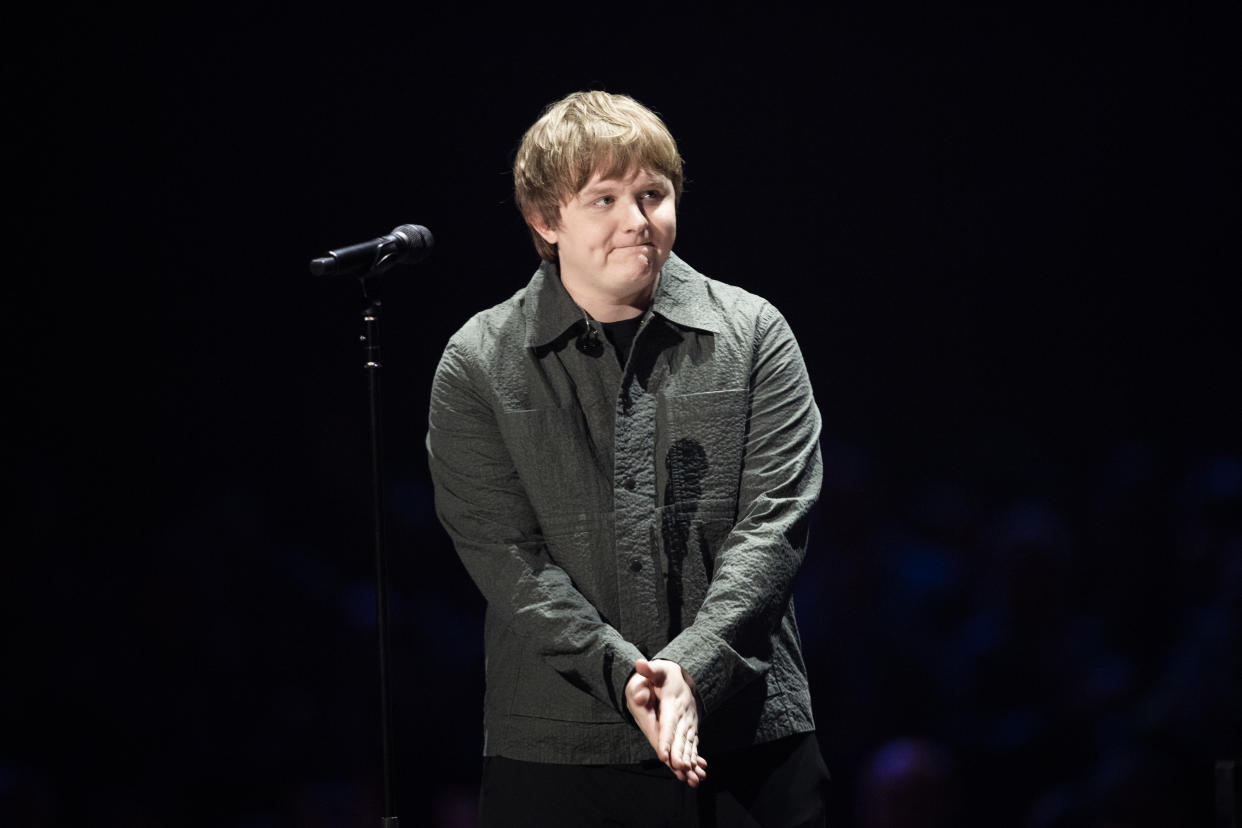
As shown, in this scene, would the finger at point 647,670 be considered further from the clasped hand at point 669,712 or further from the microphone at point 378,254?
the microphone at point 378,254

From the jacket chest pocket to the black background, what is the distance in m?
1.11

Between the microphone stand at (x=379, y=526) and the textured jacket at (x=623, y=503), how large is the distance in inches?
6.7

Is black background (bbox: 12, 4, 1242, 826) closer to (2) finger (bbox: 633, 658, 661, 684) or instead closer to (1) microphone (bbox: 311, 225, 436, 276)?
(1) microphone (bbox: 311, 225, 436, 276)

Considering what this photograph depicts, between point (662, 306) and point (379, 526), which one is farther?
point (379, 526)

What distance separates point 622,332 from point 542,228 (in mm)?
181

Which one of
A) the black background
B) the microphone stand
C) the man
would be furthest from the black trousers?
the black background

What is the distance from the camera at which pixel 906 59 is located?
9.31ft

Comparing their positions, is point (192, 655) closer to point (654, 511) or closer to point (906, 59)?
point (654, 511)

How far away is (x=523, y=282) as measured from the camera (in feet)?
9.39

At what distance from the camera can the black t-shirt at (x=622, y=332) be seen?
5.96 ft

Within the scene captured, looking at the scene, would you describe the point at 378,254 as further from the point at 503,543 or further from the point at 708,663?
the point at 708,663

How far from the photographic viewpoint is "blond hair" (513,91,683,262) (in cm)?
177

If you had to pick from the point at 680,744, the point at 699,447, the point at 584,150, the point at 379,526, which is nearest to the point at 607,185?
the point at 584,150

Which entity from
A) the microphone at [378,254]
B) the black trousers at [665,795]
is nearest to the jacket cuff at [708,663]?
the black trousers at [665,795]
